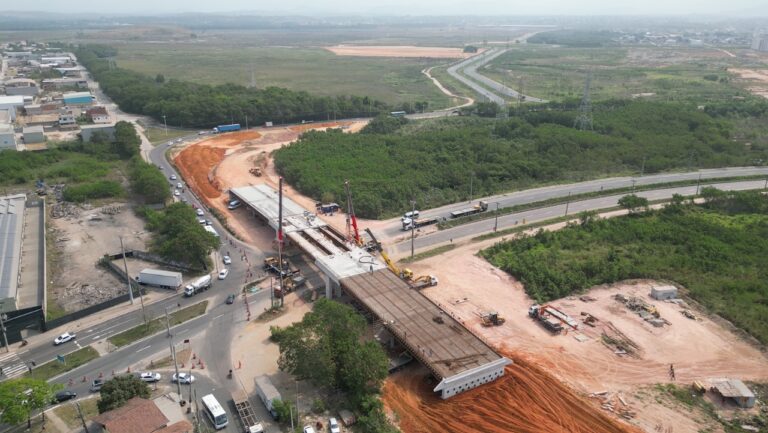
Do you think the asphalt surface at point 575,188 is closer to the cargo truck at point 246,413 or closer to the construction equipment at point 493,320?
the construction equipment at point 493,320

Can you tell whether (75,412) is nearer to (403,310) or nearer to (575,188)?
(403,310)

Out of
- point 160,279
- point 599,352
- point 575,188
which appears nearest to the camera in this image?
point 599,352

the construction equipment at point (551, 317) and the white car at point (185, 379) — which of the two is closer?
the white car at point (185, 379)

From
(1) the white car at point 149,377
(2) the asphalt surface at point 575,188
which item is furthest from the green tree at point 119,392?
(2) the asphalt surface at point 575,188

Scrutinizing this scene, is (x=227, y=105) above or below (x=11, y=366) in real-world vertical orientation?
above

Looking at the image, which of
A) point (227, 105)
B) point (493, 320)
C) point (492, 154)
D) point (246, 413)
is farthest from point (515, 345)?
point (227, 105)

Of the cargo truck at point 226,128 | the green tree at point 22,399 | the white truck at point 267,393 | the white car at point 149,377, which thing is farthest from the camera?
the cargo truck at point 226,128

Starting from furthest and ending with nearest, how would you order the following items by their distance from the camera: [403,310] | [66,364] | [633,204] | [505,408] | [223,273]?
[633,204] < [223,273] < [403,310] < [66,364] < [505,408]
